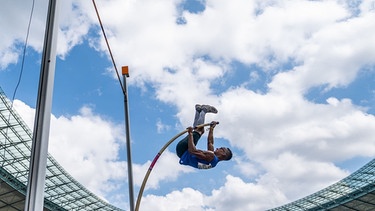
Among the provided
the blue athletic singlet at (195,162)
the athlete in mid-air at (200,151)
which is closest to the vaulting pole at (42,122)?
the athlete in mid-air at (200,151)

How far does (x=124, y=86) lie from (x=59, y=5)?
3.45 metres

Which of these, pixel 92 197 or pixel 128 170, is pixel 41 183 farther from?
pixel 92 197

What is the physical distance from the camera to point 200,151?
271 inches

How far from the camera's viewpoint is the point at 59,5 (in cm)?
432

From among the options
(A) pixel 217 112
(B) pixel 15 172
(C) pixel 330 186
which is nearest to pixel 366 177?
(C) pixel 330 186

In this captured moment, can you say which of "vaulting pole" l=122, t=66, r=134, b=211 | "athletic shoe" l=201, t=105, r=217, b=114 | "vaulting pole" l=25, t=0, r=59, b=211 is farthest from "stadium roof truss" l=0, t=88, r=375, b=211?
"vaulting pole" l=25, t=0, r=59, b=211

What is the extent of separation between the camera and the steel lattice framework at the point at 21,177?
1077 inches

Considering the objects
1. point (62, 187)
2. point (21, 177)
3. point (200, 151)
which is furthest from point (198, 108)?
point (62, 187)

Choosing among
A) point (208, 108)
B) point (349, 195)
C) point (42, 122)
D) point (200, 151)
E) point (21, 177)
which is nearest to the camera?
point (42, 122)

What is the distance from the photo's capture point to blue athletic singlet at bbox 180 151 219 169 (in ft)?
23.1

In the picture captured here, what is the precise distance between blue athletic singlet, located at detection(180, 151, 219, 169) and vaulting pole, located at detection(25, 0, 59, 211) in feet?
11.7

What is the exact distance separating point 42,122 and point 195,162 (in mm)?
3894

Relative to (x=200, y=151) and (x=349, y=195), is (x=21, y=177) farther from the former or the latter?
(x=349, y=195)

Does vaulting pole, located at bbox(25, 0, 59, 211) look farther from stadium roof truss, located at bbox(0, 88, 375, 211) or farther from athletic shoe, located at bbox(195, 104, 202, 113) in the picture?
stadium roof truss, located at bbox(0, 88, 375, 211)
